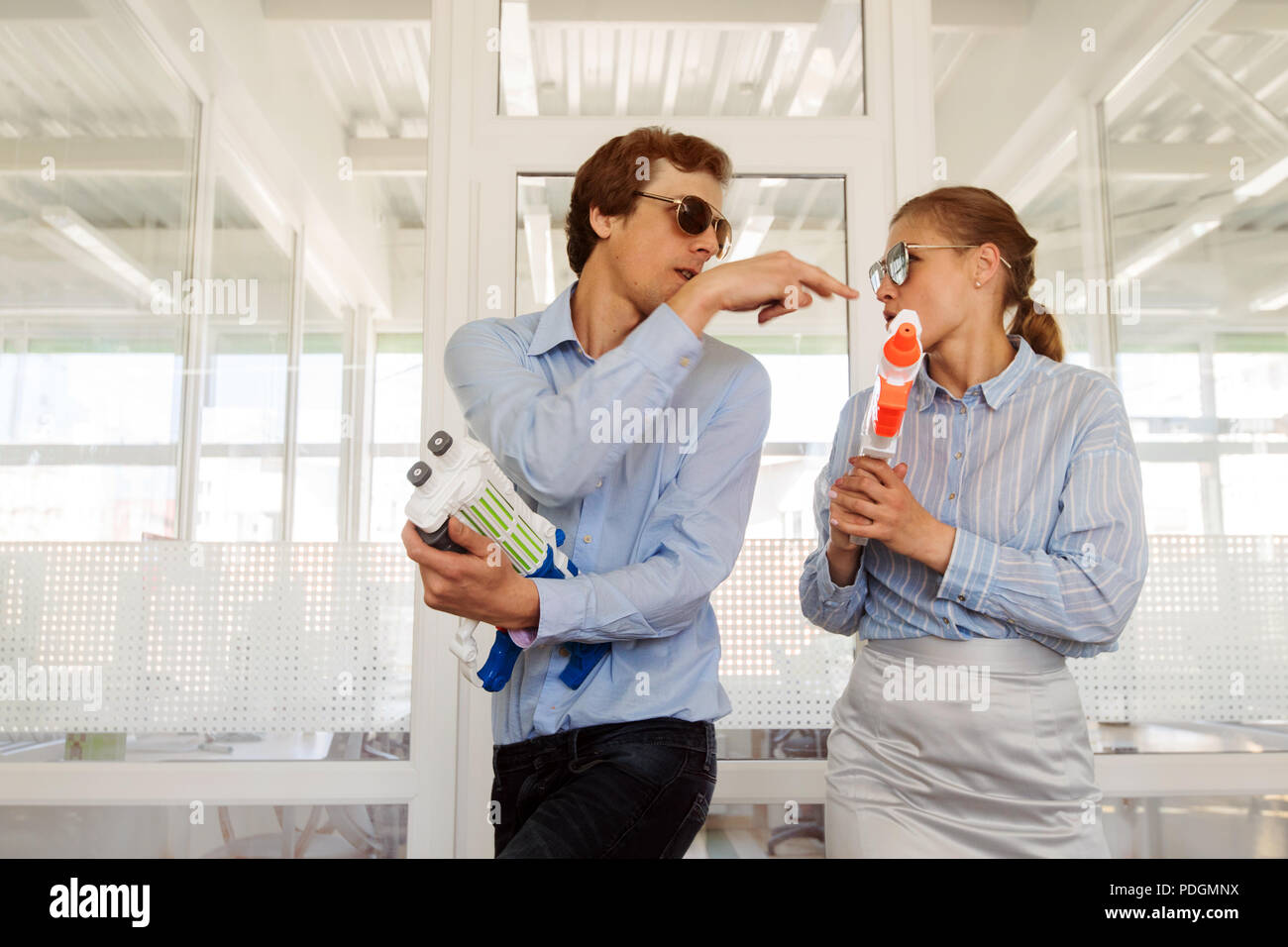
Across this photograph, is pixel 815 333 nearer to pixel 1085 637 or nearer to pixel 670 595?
pixel 1085 637

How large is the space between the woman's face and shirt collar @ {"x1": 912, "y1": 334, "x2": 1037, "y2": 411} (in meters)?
0.06

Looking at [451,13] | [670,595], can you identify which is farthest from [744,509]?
[451,13]

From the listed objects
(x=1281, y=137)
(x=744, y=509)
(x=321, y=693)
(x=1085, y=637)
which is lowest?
(x=321, y=693)

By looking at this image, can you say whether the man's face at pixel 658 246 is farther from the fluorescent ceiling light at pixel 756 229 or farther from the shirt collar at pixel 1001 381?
the fluorescent ceiling light at pixel 756 229

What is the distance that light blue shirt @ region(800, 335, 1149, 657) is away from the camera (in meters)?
1.55

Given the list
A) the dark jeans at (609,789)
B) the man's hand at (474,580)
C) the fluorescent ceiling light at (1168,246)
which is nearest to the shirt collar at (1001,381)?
the dark jeans at (609,789)

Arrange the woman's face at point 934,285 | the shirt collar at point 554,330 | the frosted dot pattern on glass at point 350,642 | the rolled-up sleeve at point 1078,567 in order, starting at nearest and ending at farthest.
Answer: the rolled-up sleeve at point 1078,567, the shirt collar at point 554,330, the woman's face at point 934,285, the frosted dot pattern on glass at point 350,642

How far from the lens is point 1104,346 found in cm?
294


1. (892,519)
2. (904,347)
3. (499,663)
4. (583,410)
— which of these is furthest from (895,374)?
(499,663)

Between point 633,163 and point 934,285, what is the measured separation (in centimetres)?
58

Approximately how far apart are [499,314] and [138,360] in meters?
1.09

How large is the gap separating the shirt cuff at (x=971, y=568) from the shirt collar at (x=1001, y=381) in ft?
0.95

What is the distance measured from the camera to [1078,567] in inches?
61.2

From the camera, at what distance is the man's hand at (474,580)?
1.27m
